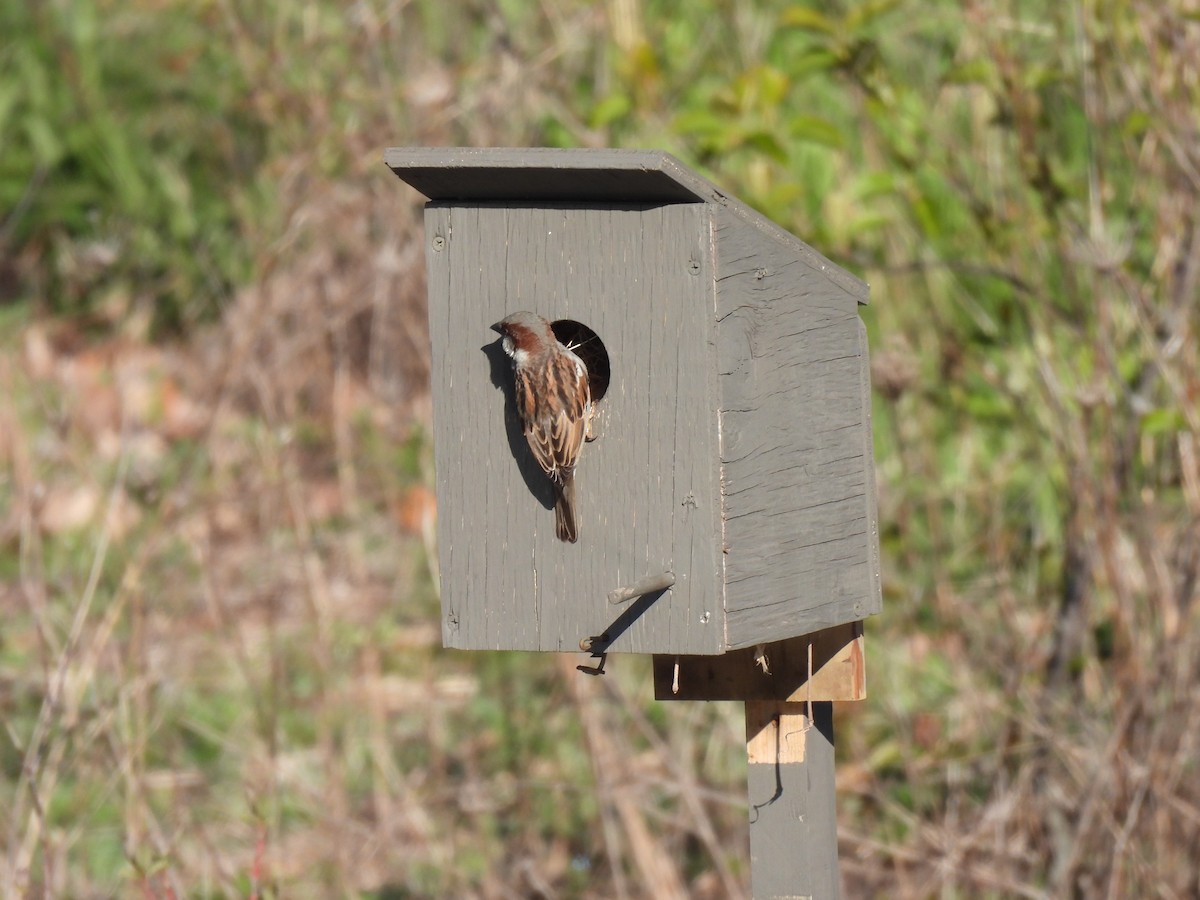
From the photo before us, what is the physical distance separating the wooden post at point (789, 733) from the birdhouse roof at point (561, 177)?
2.35 ft

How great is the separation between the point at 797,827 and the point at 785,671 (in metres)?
0.27

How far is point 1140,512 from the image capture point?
3.49 m

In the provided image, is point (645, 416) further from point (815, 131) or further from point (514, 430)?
point (815, 131)

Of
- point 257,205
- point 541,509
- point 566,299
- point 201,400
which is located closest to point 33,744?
point 541,509

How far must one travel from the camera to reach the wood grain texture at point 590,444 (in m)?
2.35

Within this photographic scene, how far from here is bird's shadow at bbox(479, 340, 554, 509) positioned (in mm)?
2455

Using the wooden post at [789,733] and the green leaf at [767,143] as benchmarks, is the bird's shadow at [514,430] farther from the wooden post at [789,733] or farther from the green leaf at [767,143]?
the green leaf at [767,143]

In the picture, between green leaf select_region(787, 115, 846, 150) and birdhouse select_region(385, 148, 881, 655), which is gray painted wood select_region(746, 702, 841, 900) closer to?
birdhouse select_region(385, 148, 881, 655)

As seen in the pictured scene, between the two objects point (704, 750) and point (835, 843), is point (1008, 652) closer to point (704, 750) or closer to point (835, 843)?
point (704, 750)

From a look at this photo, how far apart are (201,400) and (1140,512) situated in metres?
3.99

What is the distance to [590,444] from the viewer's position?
95.7 inches

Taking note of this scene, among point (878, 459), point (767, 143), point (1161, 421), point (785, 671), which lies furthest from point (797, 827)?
point (878, 459)

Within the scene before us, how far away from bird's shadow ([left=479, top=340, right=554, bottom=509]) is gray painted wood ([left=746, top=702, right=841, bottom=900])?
2.07 ft

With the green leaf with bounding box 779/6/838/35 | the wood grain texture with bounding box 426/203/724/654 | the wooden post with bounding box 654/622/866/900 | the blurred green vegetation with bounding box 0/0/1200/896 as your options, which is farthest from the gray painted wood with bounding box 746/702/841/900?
the green leaf with bounding box 779/6/838/35
